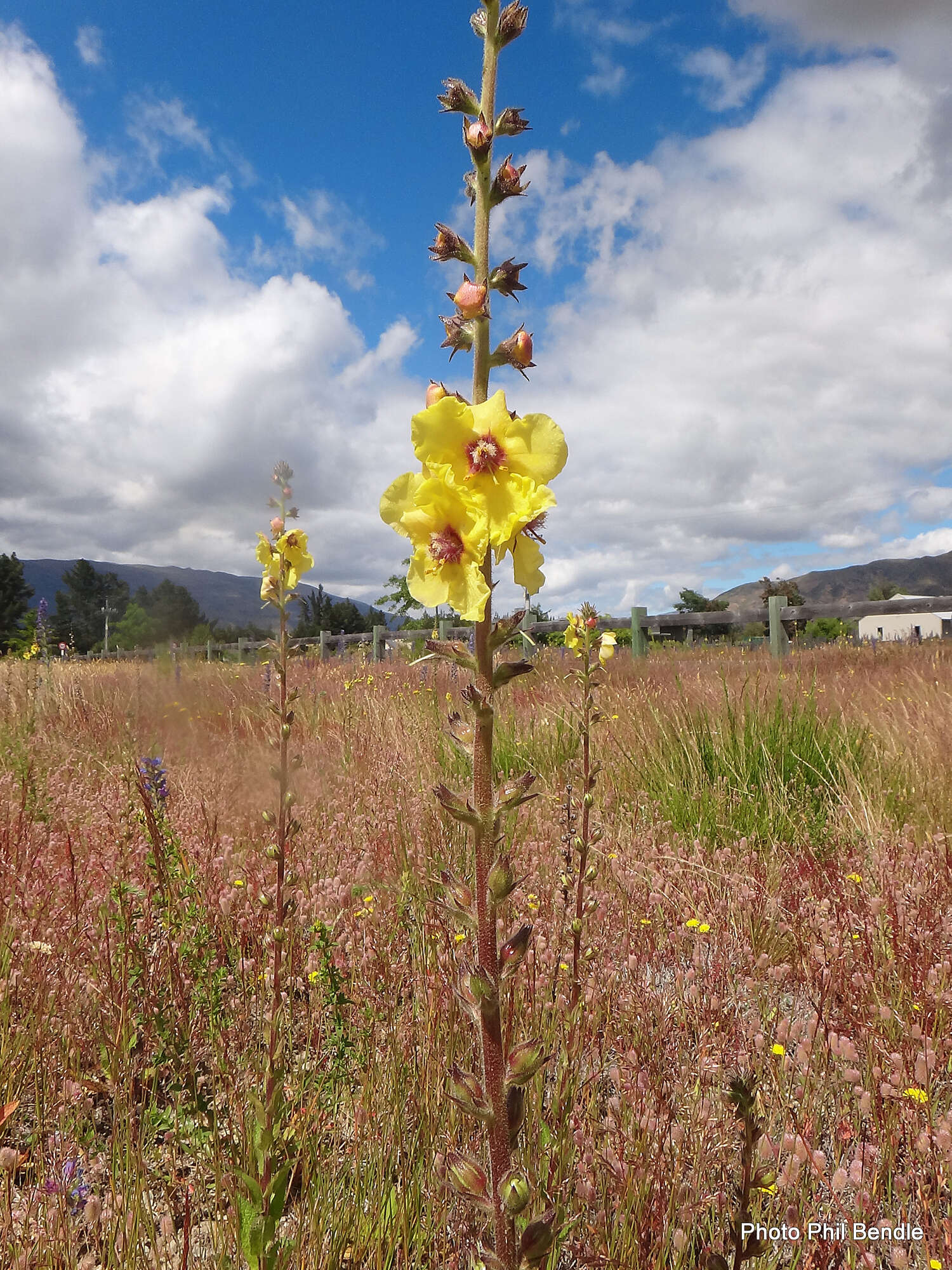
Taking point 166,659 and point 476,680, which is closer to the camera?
point 476,680

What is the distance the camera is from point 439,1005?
248cm

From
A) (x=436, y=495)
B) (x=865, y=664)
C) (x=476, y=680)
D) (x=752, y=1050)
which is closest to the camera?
(x=476, y=680)

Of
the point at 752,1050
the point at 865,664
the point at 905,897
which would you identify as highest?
the point at 865,664

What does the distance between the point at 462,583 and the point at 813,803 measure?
4.72m

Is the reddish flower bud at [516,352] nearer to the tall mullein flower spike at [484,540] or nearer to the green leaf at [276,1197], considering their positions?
the tall mullein flower spike at [484,540]

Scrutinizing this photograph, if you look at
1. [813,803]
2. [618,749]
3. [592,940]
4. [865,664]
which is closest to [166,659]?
[592,940]

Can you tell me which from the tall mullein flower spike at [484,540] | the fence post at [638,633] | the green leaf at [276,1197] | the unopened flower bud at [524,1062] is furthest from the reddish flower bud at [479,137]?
the fence post at [638,633]

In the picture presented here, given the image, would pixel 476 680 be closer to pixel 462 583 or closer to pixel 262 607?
pixel 462 583

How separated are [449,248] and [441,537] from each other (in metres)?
0.54

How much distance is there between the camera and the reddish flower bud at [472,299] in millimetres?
1233

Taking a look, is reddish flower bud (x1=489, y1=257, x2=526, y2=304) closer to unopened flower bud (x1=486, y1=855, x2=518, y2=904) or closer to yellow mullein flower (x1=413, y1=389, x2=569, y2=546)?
yellow mullein flower (x1=413, y1=389, x2=569, y2=546)

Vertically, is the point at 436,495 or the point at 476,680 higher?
the point at 436,495

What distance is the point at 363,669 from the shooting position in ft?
38.2

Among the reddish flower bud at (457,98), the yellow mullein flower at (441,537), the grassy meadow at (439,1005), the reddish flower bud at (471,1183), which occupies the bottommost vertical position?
the grassy meadow at (439,1005)
